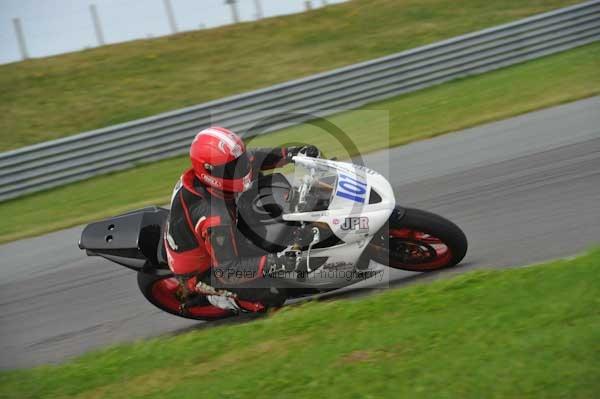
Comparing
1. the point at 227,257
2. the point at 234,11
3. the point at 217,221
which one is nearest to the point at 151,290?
the point at 227,257

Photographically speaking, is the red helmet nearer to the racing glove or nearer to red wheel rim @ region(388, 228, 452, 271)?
the racing glove

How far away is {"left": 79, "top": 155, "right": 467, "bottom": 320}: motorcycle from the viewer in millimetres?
5434

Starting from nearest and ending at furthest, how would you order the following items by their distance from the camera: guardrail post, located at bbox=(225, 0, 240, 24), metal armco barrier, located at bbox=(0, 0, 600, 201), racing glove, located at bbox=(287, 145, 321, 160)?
1. racing glove, located at bbox=(287, 145, 321, 160)
2. metal armco barrier, located at bbox=(0, 0, 600, 201)
3. guardrail post, located at bbox=(225, 0, 240, 24)

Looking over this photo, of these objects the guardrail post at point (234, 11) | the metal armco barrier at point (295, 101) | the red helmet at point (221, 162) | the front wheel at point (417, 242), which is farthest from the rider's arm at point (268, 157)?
the guardrail post at point (234, 11)

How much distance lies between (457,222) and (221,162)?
2960 millimetres

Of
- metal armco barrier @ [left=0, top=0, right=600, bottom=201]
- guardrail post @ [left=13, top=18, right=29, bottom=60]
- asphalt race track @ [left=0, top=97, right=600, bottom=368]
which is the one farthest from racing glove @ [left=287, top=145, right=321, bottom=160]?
guardrail post @ [left=13, top=18, right=29, bottom=60]

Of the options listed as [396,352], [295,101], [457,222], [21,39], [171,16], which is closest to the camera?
[396,352]

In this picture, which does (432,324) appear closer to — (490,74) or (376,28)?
(490,74)

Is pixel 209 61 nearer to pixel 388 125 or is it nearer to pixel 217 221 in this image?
pixel 388 125

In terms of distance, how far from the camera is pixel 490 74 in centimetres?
1320

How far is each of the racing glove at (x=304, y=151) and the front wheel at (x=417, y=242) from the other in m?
0.80

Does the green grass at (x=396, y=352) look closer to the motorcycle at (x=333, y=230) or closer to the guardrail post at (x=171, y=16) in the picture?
the motorcycle at (x=333, y=230)

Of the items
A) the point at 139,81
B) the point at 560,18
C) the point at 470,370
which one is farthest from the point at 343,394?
the point at 139,81

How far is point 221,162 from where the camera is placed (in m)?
5.28
